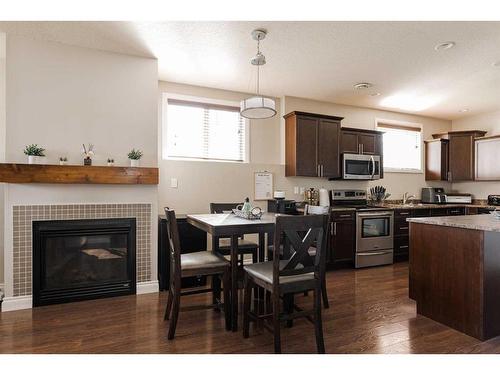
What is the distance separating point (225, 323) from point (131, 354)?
2.39 feet

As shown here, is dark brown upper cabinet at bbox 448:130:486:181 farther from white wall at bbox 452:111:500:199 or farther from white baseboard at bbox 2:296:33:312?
white baseboard at bbox 2:296:33:312

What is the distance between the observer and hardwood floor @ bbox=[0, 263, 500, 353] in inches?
82.2

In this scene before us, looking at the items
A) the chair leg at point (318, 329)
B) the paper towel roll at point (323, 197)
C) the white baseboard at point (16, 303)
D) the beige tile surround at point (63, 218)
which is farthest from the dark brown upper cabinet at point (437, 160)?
the white baseboard at point (16, 303)

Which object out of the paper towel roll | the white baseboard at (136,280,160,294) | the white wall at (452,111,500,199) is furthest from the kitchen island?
the white wall at (452,111,500,199)

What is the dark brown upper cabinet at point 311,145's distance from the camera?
439cm

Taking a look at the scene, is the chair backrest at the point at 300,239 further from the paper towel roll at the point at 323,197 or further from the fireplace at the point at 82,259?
the paper towel roll at the point at 323,197

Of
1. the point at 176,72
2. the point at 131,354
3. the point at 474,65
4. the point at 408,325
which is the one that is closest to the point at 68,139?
the point at 176,72

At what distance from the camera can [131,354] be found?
1995 mm

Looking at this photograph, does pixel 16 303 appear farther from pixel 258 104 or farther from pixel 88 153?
pixel 258 104

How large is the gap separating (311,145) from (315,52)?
1.56 m

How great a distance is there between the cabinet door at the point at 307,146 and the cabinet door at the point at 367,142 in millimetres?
940

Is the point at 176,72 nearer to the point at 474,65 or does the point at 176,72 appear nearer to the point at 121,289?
the point at 121,289

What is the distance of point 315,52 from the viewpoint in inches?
124

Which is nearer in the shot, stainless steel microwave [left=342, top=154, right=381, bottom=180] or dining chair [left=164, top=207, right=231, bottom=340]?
dining chair [left=164, top=207, right=231, bottom=340]
